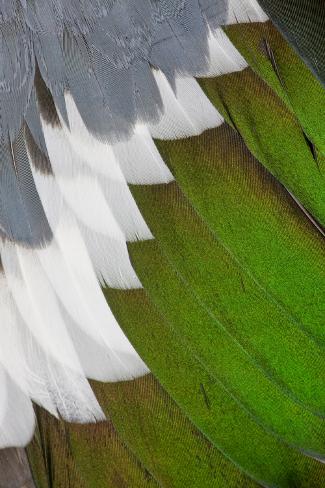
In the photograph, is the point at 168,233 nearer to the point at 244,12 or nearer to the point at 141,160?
the point at 141,160

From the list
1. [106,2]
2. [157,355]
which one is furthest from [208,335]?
[106,2]

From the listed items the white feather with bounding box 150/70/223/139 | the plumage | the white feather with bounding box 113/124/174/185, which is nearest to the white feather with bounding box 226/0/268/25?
the plumage

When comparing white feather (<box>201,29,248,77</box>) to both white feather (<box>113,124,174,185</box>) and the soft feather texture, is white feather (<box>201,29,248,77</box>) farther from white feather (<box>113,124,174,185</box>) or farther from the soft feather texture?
white feather (<box>113,124,174,185</box>)

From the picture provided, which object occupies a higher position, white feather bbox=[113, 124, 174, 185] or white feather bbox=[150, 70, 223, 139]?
white feather bbox=[150, 70, 223, 139]

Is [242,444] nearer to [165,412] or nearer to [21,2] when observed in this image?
[165,412]

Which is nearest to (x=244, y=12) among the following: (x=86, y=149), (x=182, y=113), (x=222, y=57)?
(x=222, y=57)

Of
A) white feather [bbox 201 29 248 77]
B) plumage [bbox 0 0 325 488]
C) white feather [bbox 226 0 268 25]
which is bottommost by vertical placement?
plumage [bbox 0 0 325 488]

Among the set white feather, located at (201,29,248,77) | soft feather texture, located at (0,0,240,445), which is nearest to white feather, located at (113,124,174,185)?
soft feather texture, located at (0,0,240,445)

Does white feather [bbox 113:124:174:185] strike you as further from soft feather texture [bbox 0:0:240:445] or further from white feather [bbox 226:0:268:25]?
white feather [bbox 226:0:268:25]
